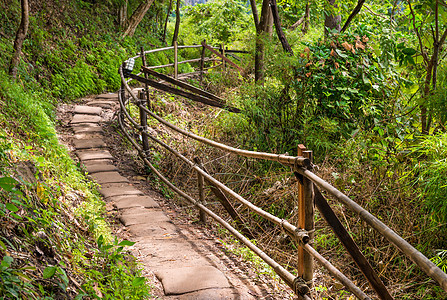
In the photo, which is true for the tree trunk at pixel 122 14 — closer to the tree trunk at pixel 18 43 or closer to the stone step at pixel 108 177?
the tree trunk at pixel 18 43

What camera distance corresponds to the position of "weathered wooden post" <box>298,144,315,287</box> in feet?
7.88

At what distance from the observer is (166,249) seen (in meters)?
3.50

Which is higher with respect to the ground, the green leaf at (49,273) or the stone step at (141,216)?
the green leaf at (49,273)

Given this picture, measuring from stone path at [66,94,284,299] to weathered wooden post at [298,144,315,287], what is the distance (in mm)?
507

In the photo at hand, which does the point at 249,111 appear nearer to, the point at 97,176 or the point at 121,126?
the point at 97,176

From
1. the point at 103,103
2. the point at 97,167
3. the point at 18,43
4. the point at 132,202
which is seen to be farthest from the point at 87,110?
the point at 132,202

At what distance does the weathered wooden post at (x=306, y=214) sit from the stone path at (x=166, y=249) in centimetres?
51

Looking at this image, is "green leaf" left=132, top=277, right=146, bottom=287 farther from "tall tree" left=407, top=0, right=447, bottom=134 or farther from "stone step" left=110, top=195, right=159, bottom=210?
"tall tree" left=407, top=0, right=447, bottom=134

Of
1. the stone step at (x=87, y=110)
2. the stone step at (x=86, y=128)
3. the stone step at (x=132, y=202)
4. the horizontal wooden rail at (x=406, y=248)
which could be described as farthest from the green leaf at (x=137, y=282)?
the stone step at (x=87, y=110)

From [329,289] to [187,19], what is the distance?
65.9ft

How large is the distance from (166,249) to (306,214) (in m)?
1.51

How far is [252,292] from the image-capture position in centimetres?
290

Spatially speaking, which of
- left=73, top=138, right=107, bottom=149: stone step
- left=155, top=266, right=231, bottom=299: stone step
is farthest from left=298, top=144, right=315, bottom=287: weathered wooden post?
left=73, top=138, right=107, bottom=149: stone step

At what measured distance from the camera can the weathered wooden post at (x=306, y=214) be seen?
2402 mm
